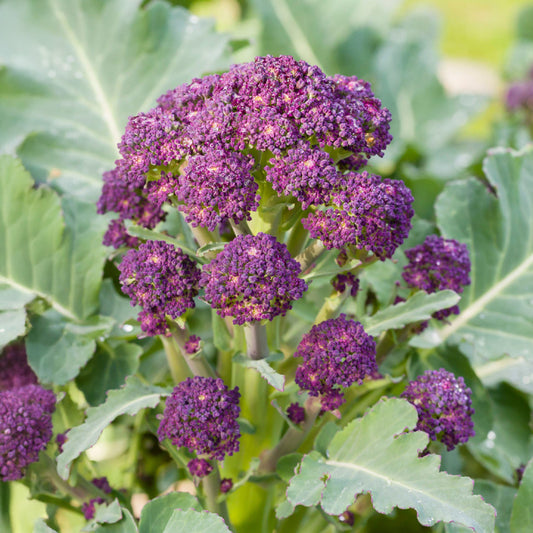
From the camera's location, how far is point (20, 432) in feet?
2.26

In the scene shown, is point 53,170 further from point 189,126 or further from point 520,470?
point 520,470

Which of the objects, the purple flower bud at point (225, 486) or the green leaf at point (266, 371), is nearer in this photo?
the green leaf at point (266, 371)

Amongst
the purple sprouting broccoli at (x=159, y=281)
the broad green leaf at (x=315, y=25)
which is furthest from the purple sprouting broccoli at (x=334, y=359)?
the broad green leaf at (x=315, y=25)

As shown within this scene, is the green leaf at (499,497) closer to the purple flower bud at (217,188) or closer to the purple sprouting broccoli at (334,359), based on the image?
the purple sprouting broccoli at (334,359)

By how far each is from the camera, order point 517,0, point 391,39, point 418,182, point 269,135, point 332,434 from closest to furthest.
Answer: point 269,135
point 332,434
point 418,182
point 391,39
point 517,0

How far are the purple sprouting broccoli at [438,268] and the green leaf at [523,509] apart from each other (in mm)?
224

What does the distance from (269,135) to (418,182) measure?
86 cm

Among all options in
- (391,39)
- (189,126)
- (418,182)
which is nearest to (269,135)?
(189,126)

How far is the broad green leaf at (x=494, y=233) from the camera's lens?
964mm

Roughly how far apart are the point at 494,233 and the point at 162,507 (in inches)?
25.7

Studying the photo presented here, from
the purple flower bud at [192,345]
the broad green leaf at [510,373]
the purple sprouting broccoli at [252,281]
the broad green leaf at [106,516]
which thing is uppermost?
the purple sprouting broccoli at [252,281]

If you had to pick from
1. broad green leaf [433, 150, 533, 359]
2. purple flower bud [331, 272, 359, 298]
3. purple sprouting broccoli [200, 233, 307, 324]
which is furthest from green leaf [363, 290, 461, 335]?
broad green leaf [433, 150, 533, 359]

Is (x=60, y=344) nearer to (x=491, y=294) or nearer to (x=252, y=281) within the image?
(x=252, y=281)

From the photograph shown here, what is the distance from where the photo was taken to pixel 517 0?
3.97 meters
